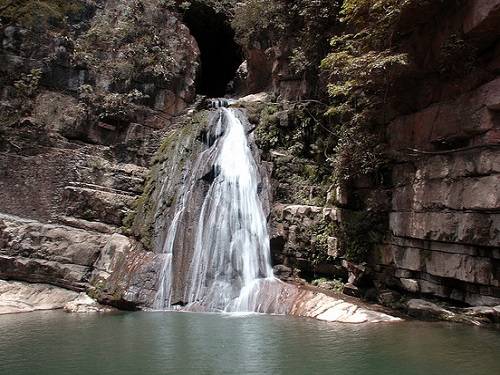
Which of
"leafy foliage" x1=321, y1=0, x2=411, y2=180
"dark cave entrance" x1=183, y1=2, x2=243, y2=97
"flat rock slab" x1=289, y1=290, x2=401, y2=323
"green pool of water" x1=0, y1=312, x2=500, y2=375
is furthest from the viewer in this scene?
"dark cave entrance" x1=183, y1=2, x2=243, y2=97

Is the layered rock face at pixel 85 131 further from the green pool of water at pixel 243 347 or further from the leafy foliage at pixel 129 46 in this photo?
the green pool of water at pixel 243 347

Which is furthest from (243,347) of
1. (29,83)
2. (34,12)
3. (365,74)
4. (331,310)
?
(34,12)

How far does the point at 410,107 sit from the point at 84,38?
51.3 feet

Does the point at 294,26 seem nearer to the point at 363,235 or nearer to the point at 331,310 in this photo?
the point at 363,235

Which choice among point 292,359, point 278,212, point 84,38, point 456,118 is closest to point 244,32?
point 84,38

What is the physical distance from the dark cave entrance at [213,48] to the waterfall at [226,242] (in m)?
10.1

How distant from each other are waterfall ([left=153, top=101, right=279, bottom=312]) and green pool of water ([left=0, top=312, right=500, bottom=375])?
69.4 inches

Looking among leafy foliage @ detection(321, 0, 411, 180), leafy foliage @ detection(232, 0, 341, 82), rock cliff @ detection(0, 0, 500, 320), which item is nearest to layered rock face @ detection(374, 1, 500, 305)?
rock cliff @ detection(0, 0, 500, 320)

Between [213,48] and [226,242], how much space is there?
1749 cm

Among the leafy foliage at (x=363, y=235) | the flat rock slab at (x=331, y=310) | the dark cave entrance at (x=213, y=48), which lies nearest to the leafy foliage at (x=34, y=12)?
the dark cave entrance at (x=213, y=48)

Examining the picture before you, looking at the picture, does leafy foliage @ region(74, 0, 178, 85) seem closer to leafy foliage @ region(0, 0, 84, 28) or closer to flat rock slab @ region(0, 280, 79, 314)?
leafy foliage @ region(0, 0, 84, 28)

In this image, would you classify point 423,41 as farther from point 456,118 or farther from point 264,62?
point 264,62

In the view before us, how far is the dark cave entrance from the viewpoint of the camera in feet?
81.4

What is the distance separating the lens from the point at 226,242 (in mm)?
13688
